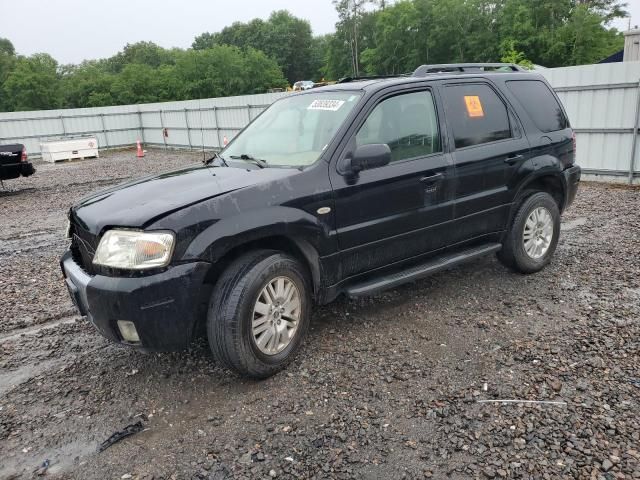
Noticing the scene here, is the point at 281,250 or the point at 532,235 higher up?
the point at 281,250

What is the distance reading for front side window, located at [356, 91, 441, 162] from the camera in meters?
4.04

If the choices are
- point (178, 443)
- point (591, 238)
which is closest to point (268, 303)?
point (178, 443)

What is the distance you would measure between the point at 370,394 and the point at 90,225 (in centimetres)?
209

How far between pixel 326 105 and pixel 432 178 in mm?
1041

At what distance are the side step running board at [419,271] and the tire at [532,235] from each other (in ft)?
0.73

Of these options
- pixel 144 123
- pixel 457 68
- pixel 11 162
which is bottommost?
pixel 11 162

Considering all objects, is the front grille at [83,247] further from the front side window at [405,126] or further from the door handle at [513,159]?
the door handle at [513,159]

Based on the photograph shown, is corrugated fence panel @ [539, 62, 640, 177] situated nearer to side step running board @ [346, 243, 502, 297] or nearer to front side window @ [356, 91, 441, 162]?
side step running board @ [346, 243, 502, 297]

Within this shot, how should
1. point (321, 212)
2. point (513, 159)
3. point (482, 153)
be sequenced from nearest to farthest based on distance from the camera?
point (321, 212), point (482, 153), point (513, 159)

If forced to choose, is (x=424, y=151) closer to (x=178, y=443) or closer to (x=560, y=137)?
(x=560, y=137)

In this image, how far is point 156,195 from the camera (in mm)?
3469

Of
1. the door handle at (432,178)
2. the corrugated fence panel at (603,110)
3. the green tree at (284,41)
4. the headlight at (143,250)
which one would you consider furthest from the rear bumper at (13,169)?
the green tree at (284,41)

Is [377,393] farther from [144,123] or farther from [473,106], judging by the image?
[144,123]

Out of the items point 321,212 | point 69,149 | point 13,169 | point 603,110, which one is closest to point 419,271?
point 321,212
